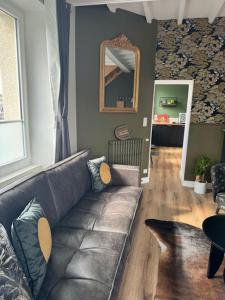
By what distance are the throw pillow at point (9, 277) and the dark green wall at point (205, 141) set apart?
3474 millimetres

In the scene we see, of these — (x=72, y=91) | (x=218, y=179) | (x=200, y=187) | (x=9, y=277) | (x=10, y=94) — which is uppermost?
(x=72, y=91)

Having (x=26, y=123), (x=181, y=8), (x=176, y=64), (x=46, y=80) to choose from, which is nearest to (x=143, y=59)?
(x=176, y=64)

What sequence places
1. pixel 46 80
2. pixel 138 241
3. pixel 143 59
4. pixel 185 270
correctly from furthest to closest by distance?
pixel 143 59 → pixel 46 80 → pixel 138 241 → pixel 185 270

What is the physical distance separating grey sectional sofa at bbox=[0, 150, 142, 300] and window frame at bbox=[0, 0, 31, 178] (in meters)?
0.53

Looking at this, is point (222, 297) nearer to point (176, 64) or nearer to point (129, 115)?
point (129, 115)

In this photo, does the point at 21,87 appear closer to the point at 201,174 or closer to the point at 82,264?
the point at 82,264

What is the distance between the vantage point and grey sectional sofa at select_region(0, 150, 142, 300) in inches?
50.1

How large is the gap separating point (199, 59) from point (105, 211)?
3.00 metres

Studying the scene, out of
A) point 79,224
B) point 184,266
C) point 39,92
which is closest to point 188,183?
point 184,266

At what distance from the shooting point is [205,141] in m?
3.83

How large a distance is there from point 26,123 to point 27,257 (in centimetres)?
179

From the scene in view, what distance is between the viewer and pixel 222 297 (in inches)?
63.7

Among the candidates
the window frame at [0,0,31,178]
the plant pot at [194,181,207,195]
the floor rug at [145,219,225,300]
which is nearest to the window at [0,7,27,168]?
the window frame at [0,0,31,178]

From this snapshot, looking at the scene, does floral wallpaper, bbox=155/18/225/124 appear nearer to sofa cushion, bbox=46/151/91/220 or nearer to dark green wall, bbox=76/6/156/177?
dark green wall, bbox=76/6/156/177
